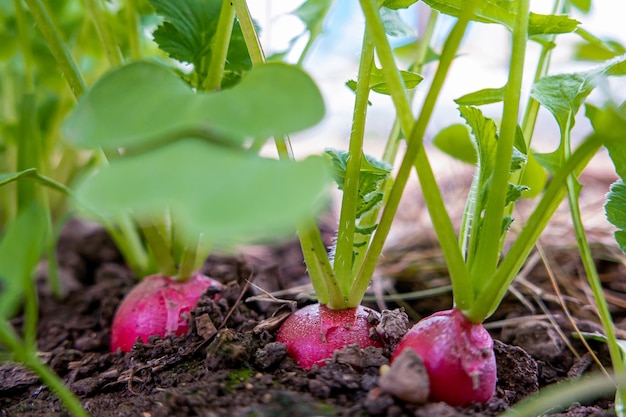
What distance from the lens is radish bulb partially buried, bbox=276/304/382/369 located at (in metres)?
0.60

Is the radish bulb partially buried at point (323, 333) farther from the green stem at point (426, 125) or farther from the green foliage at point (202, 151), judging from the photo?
the green foliage at point (202, 151)

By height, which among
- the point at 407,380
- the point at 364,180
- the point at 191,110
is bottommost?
the point at 407,380

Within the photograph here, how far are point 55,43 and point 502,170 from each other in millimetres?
532

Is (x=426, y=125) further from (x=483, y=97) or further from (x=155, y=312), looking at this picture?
(x=155, y=312)

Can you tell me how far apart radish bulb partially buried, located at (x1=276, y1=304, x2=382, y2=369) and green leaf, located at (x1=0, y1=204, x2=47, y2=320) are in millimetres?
269

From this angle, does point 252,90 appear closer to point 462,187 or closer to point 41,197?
point 41,197

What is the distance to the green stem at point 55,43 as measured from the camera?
70cm

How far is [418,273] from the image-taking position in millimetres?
1169

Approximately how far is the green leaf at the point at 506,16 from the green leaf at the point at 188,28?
0.28 m

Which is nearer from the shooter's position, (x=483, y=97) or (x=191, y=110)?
(x=191, y=110)

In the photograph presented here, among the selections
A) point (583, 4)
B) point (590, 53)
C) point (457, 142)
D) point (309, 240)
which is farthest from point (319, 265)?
point (590, 53)

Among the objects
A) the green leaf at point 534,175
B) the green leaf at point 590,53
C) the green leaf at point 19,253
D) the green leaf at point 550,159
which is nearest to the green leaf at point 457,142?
the green leaf at point 534,175

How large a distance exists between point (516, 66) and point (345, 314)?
0.97 feet

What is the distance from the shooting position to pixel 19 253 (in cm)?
45
